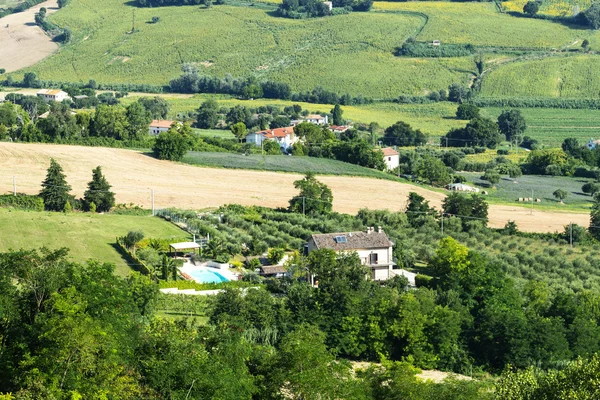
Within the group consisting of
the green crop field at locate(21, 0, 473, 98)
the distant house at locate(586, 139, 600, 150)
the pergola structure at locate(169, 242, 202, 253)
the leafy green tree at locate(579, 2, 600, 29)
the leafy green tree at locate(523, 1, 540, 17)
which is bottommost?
the distant house at locate(586, 139, 600, 150)

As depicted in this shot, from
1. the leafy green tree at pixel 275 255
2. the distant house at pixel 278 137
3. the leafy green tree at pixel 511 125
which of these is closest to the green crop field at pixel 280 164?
the distant house at pixel 278 137

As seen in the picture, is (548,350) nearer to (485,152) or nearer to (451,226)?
(451,226)

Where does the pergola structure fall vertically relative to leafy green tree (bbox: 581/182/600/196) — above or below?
above

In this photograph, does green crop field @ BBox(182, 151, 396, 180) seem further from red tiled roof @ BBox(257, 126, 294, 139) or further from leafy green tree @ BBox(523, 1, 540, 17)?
leafy green tree @ BBox(523, 1, 540, 17)

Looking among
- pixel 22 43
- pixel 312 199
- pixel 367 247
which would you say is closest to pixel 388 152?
pixel 312 199

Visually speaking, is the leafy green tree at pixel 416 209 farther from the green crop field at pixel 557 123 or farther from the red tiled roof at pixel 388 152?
the green crop field at pixel 557 123

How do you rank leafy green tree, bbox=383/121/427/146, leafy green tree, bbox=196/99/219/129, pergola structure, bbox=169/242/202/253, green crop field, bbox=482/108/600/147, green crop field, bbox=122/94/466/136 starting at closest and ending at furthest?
1. pergola structure, bbox=169/242/202/253
2. leafy green tree, bbox=383/121/427/146
3. leafy green tree, bbox=196/99/219/129
4. green crop field, bbox=482/108/600/147
5. green crop field, bbox=122/94/466/136

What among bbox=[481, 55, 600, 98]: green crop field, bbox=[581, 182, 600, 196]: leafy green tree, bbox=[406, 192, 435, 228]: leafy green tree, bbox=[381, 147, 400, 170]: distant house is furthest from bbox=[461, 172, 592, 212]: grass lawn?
bbox=[481, 55, 600, 98]: green crop field

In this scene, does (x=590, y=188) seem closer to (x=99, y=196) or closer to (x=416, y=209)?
(x=416, y=209)
